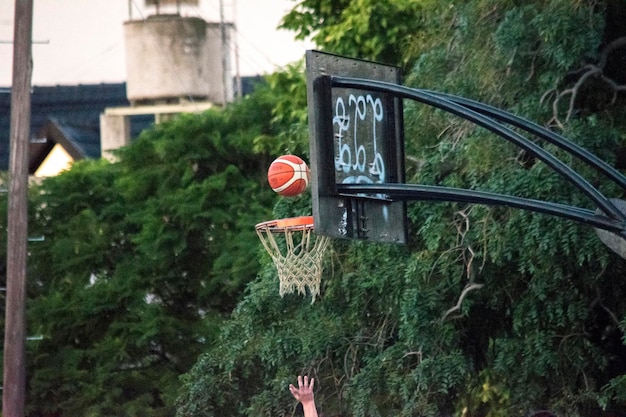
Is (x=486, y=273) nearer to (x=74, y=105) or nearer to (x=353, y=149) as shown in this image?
(x=353, y=149)

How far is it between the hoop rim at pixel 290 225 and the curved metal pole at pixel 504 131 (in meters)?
3.94

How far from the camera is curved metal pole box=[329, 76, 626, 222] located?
8.81 metres

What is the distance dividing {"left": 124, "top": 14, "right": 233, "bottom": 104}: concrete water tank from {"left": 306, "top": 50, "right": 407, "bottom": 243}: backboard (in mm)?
33485

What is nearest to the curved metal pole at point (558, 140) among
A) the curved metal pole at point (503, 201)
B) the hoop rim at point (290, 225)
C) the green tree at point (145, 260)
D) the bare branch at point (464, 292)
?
the curved metal pole at point (503, 201)

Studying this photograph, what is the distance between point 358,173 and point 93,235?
17.2 meters

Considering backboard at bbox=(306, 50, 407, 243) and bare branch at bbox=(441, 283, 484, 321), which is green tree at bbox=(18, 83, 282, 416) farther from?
backboard at bbox=(306, 50, 407, 243)

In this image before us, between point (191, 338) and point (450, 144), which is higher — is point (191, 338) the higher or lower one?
the lower one

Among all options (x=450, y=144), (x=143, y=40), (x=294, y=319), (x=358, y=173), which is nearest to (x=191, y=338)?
(x=294, y=319)

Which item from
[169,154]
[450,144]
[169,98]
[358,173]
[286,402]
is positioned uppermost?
[169,98]

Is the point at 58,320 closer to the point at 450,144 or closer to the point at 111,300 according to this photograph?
the point at 111,300

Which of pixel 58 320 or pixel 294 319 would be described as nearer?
pixel 294 319

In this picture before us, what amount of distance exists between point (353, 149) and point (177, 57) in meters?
34.8

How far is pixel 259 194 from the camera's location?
87.0 ft

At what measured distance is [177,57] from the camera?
44531 mm
